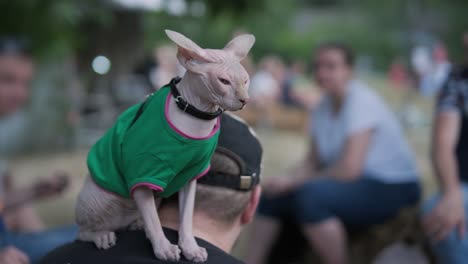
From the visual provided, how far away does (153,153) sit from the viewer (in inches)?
42.6

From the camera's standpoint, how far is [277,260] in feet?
9.48

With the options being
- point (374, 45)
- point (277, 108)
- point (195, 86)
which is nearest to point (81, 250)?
point (195, 86)

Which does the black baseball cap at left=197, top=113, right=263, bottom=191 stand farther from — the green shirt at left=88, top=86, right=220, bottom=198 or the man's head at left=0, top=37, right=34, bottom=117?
the man's head at left=0, top=37, right=34, bottom=117

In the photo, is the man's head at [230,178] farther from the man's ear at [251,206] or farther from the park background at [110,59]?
the park background at [110,59]

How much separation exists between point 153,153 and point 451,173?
144cm

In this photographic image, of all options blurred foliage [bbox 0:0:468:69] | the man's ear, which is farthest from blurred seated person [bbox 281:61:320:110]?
the man's ear

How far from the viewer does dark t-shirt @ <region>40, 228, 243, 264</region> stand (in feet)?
3.85

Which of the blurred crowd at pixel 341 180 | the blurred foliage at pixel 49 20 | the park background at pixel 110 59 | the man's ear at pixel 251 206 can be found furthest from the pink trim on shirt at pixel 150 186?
the blurred foliage at pixel 49 20

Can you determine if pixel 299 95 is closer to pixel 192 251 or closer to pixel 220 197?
pixel 220 197

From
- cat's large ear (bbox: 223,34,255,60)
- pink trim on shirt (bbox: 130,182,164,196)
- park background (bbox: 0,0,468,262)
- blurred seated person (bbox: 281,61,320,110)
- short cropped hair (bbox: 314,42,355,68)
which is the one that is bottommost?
blurred seated person (bbox: 281,61,320,110)

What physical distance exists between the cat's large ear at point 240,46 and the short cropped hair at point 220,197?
34cm

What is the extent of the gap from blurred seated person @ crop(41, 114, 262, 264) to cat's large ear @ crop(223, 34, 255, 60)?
33 cm

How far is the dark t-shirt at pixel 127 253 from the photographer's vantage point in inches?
46.2

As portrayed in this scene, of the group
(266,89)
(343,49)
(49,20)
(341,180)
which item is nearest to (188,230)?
(341,180)
